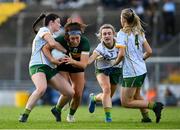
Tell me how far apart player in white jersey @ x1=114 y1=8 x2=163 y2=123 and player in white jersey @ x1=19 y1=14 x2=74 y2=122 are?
1182 mm

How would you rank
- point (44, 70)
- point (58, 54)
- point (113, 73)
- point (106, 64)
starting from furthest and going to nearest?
1. point (58, 54)
2. point (113, 73)
3. point (106, 64)
4. point (44, 70)

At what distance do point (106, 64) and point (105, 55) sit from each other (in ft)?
0.87

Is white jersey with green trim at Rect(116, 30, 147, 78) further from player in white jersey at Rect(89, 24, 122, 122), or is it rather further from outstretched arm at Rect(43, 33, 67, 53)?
outstretched arm at Rect(43, 33, 67, 53)

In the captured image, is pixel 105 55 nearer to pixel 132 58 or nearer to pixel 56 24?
pixel 132 58

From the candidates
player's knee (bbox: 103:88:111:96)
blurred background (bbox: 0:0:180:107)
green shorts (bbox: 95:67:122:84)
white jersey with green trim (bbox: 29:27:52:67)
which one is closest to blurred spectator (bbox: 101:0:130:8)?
blurred background (bbox: 0:0:180:107)

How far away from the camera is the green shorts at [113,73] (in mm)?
18281

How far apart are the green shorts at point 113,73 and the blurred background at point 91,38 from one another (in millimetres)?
14004

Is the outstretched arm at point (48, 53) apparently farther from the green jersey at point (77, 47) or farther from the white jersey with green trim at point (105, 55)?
the white jersey with green trim at point (105, 55)

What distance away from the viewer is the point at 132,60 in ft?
56.4

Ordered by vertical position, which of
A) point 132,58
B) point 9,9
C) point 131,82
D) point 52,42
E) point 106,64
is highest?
point 9,9

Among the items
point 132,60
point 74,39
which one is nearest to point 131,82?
point 132,60

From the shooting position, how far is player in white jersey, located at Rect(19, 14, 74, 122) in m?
16.8

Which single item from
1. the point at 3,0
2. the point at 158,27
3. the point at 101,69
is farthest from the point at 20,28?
the point at 101,69

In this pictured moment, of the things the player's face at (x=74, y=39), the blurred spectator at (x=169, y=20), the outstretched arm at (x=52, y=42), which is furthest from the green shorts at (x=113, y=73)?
the blurred spectator at (x=169, y=20)
